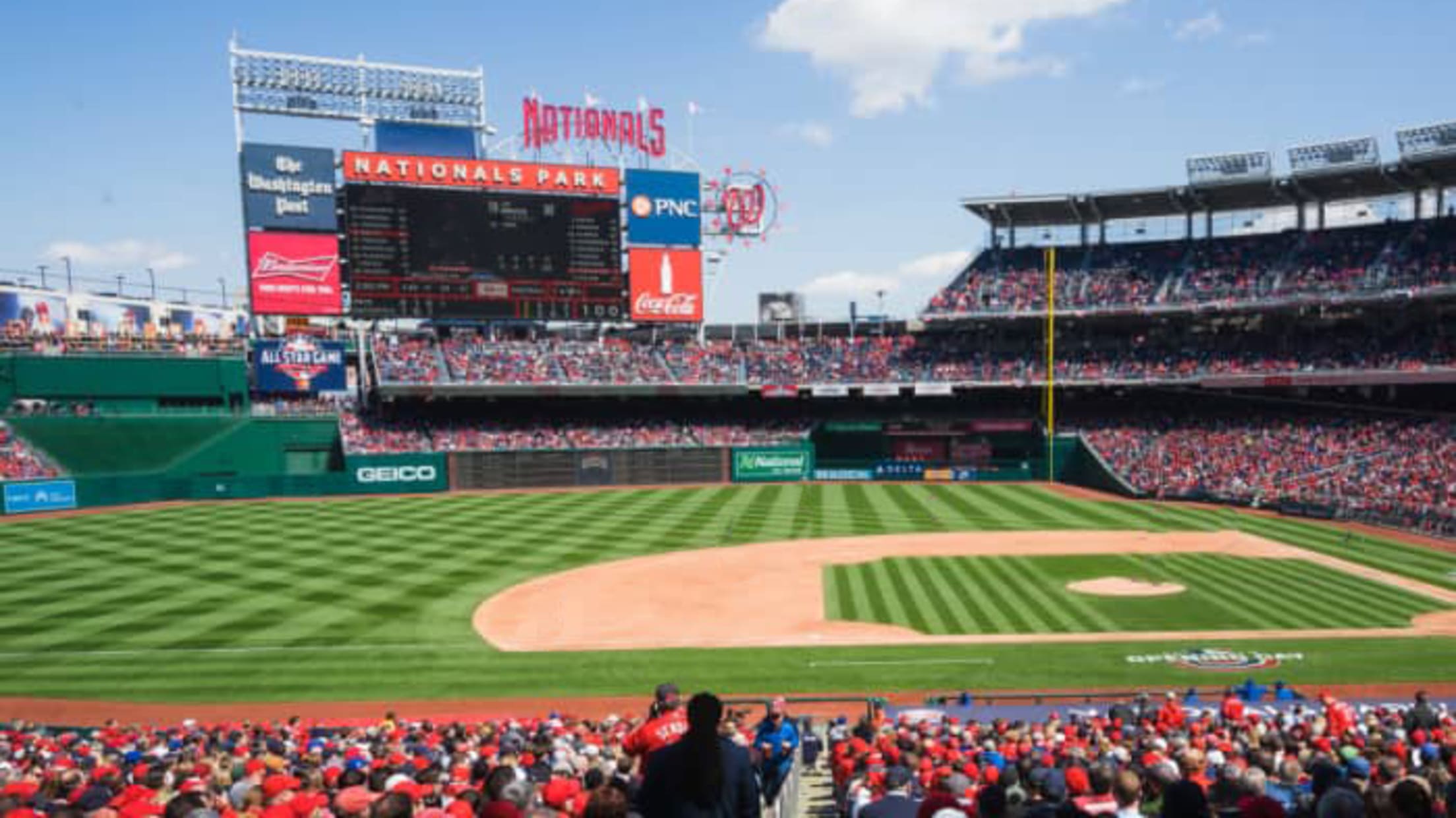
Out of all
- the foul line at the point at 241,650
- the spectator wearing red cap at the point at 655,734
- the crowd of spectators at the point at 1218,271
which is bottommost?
the foul line at the point at 241,650

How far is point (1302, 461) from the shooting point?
145ft

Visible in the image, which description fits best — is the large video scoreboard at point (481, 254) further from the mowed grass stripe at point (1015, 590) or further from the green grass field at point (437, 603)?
the mowed grass stripe at point (1015, 590)

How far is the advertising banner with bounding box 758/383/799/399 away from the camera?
194ft

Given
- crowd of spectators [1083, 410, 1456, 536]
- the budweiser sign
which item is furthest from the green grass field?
the budweiser sign

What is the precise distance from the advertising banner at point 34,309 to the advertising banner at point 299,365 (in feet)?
107

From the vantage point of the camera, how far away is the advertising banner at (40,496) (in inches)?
1716

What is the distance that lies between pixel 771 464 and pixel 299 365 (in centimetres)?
3105

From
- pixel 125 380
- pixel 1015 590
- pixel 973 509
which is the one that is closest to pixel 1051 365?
pixel 973 509

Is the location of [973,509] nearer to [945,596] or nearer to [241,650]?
[945,596]

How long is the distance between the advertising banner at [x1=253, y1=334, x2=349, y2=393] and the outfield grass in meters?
38.4

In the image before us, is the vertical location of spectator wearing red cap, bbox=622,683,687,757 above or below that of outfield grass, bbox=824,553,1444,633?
above

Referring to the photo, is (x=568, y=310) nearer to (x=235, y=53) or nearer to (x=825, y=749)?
(x=235, y=53)

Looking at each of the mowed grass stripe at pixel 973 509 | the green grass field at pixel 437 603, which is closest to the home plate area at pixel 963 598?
the green grass field at pixel 437 603

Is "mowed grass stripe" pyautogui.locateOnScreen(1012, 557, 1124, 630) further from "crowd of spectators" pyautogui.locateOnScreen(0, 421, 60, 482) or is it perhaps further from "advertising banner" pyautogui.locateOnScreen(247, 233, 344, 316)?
"crowd of spectators" pyautogui.locateOnScreen(0, 421, 60, 482)
